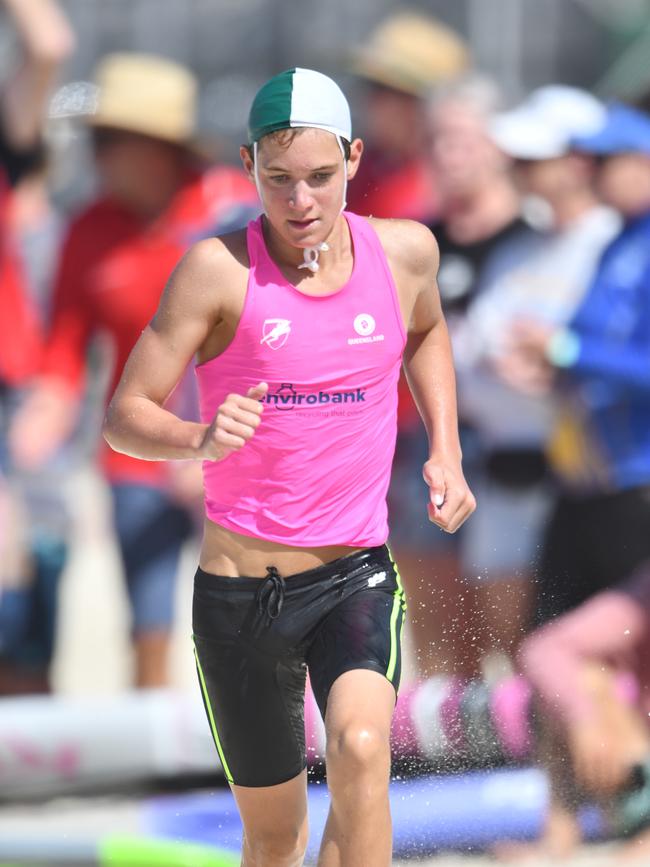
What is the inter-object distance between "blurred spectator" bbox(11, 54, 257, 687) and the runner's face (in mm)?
2471

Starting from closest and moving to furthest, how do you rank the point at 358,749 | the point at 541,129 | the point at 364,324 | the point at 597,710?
the point at 358,749 → the point at 364,324 → the point at 597,710 → the point at 541,129

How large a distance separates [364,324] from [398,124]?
278cm

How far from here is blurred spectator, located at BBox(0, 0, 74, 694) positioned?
6.08 metres

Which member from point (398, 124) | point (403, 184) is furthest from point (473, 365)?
point (398, 124)

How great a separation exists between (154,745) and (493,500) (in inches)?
59.9

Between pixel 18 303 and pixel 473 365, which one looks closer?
pixel 473 365

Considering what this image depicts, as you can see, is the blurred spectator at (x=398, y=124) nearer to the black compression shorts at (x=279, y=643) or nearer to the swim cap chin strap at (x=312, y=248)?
the swim cap chin strap at (x=312, y=248)

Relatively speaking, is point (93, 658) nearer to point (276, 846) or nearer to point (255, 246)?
point (276, 846)

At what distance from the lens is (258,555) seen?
373cm

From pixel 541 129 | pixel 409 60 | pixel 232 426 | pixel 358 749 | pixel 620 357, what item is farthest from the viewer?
pixel 409 60

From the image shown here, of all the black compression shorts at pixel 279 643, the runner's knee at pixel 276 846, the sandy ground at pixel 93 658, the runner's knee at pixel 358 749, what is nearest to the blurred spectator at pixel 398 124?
the sandy ground at pixel 93 658

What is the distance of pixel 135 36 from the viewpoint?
1104 cm

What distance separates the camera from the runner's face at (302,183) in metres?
3.49

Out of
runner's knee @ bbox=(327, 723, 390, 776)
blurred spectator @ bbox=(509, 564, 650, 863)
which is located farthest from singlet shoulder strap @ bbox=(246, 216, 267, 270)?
blurred spectator @ bbox=(509, 564, 650, 863)
